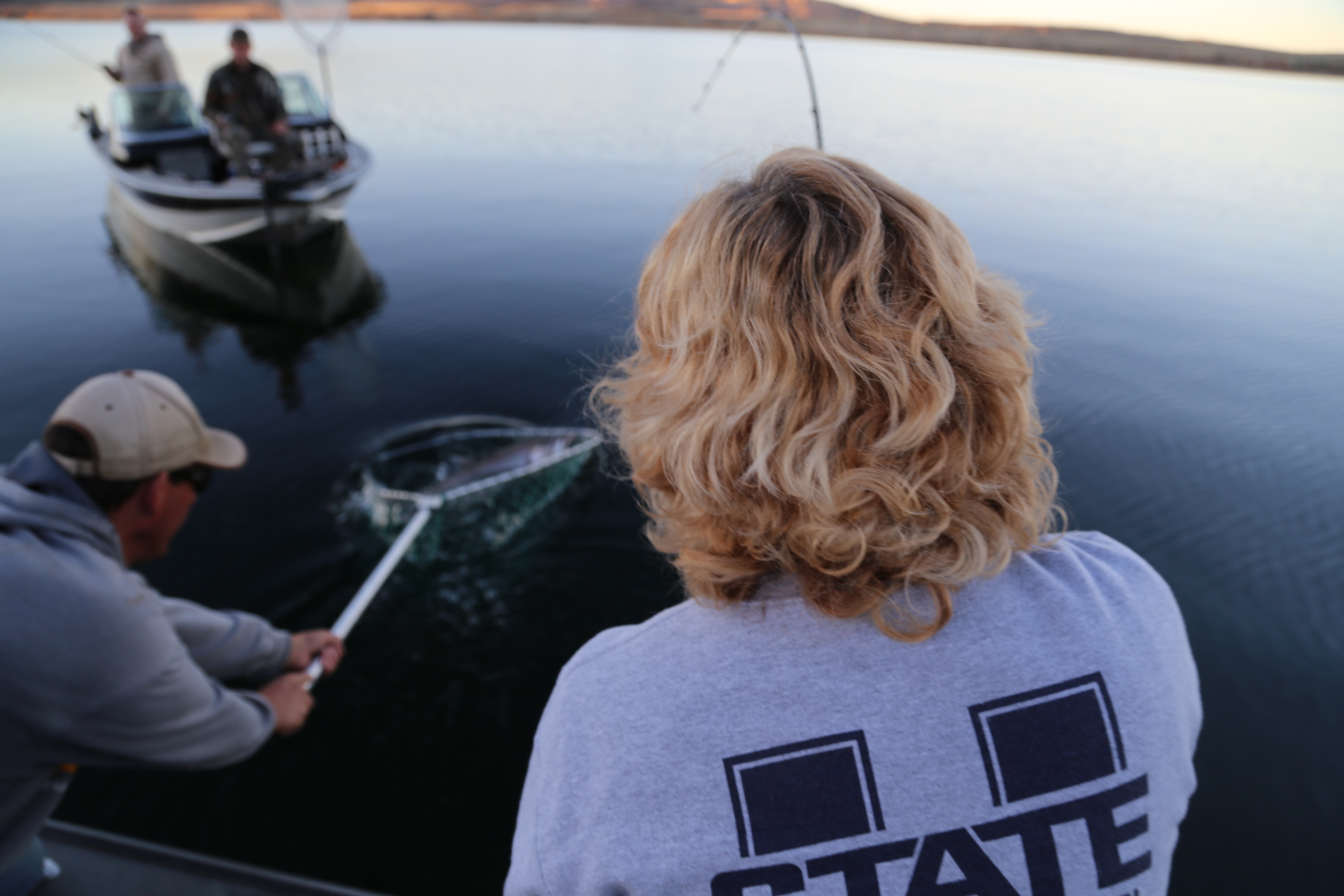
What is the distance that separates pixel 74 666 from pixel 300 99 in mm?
15508

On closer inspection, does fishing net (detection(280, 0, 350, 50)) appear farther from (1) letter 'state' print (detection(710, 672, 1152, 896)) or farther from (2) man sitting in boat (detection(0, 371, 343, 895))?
(1) letter 'state' print (detection(710, 672, 1152, 896))

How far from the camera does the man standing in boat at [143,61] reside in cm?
1227

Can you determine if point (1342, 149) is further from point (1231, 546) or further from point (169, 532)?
point (169, 532)

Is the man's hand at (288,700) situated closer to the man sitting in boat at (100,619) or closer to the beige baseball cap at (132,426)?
the man sitting in boat at (100,619)

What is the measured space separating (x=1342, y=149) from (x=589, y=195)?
71.4ft

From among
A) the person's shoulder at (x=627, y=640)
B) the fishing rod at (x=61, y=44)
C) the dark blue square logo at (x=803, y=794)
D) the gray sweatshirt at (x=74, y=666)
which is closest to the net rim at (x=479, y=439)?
the gray sweatshirt at (x=74, y=666)

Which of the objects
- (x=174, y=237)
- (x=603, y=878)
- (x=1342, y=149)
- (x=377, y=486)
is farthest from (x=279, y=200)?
(x=1342, y=149)

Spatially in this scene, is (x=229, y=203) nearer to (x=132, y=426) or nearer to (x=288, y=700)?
(x=132, y=426)

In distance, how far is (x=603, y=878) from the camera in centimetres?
98

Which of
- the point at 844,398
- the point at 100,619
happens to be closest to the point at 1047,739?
the point at 844,398

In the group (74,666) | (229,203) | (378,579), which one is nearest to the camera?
(74,666)

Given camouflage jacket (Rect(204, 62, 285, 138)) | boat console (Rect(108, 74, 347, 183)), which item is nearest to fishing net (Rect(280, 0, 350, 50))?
boat console (Rect(108, 74, 347, 183))

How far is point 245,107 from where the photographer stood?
11484 mm

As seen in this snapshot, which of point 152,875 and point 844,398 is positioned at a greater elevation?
point 844,398
